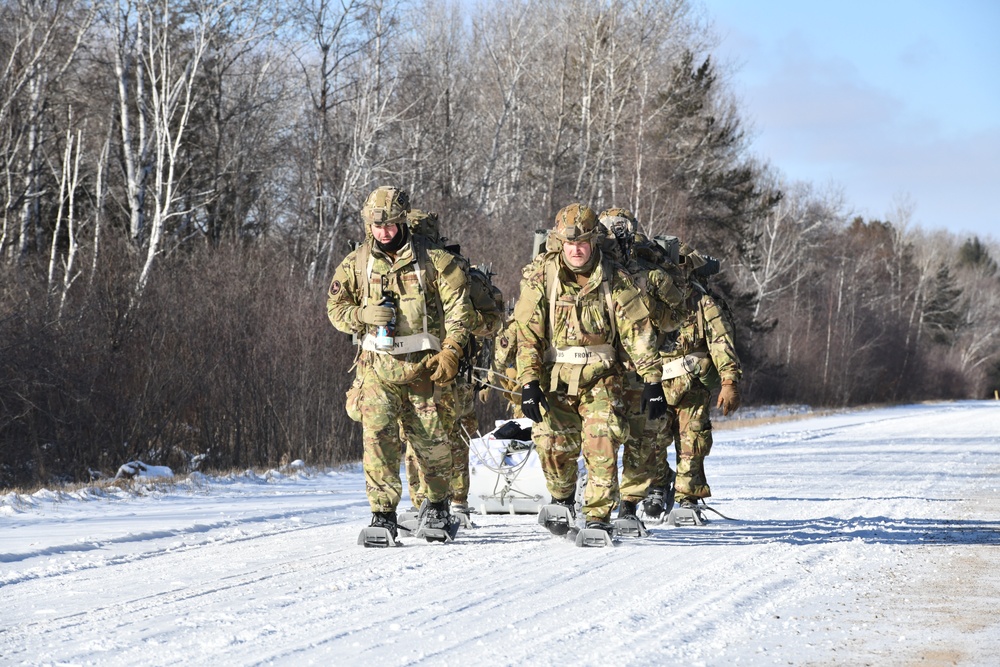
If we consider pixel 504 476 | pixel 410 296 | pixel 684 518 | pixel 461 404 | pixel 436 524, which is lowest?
pixel 684 518

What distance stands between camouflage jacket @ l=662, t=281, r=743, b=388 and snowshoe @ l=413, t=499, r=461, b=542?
9.42ft

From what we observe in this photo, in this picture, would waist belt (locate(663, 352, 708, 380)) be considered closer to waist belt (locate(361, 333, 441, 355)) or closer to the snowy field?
the snowy field

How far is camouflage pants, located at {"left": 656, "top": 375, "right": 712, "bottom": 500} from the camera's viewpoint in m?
10.6

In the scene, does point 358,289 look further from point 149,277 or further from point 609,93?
point 609,93

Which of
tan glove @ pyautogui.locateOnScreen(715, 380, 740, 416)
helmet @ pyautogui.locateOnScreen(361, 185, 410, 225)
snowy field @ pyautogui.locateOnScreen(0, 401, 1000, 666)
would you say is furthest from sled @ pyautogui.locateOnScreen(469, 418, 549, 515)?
helmet @ pyautogui.locateOnScreen(361, 185, 410, 225)

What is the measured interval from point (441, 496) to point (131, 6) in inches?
602

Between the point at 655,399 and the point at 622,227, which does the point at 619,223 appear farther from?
the point at 655,399

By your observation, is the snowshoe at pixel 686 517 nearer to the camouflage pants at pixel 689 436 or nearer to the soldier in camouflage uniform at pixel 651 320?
the camouflage pants at pixel 689 436

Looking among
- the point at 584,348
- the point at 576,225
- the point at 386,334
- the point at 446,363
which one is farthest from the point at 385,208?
the point at 584,348

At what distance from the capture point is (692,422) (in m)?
10.7

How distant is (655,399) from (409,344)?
1.74m

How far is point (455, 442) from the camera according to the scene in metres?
9.79

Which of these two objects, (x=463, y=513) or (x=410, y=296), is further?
(x=463, y=513)

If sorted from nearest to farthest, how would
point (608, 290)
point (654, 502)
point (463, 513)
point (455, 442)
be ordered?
1. point (608, 290)
2. point (455, 442)
3. point (463, 513)
4. point (654, 502)
